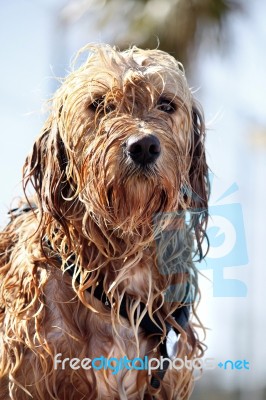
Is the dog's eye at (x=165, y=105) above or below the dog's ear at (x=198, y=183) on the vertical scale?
above

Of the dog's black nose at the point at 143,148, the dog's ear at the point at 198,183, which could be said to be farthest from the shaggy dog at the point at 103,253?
the dog's black nose at the point at 143,148

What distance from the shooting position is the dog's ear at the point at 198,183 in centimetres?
257

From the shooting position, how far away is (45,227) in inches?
100

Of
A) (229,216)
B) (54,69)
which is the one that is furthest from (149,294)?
(54,69)

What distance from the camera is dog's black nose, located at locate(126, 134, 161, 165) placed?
224 centimetres

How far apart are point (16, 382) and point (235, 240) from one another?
80 cm

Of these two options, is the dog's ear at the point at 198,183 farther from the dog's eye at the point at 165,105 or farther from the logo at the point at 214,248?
the dog's eye at the point at 165,105

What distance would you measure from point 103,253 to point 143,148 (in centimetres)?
42

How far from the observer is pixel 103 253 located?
251 cm

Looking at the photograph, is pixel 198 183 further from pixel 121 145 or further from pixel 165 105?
pixel 121 145

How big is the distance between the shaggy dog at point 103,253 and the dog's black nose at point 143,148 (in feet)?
0.36

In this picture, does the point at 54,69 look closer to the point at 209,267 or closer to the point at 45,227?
the point at 45,227

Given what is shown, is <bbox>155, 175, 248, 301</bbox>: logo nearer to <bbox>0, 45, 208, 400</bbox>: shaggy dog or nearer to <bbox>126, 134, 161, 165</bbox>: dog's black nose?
<bbox>0, 45, 208, 400</bbox>: shaggy dog

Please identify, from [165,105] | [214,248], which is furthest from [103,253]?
[165,105]
